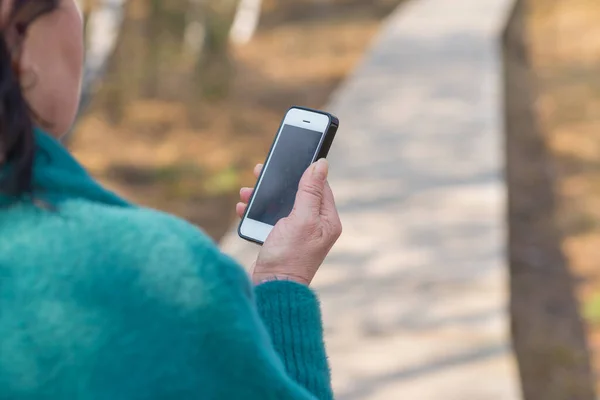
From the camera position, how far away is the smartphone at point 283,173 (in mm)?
1672

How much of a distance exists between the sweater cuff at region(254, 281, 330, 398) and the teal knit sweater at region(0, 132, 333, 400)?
0.76 feet

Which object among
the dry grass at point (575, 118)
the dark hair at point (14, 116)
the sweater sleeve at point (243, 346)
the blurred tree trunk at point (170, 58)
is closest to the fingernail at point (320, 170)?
the sweater sleeve at point (243, 346)

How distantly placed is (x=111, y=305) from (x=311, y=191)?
522 mm

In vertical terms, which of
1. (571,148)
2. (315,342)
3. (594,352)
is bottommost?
(594,352)

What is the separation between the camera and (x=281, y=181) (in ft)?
5.49

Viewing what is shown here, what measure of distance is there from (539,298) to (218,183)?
240 cm

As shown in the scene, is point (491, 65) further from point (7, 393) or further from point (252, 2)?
point (7, 393)

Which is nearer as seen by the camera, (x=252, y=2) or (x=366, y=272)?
(x=366, y=272)

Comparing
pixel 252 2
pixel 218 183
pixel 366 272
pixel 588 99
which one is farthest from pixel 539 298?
pixel 252 2

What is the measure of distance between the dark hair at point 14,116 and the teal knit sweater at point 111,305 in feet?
0.09

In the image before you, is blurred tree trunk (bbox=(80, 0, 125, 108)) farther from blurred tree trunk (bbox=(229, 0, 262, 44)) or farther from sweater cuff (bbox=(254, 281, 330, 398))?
blurred tree trunk (bbox=(229, 0, 262, 44))

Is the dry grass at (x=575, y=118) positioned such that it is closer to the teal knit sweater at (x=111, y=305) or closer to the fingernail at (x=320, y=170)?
the fingernail at (x=320, y=170)

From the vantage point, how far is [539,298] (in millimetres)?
5086

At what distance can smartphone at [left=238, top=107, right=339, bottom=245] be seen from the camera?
1672mm
